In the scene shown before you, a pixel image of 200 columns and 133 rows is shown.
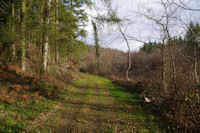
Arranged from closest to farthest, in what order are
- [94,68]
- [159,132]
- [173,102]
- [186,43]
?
[159,132], [173,102], [186,43], [94,68]

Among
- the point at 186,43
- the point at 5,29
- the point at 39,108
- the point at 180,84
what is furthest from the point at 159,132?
the point at 5,29

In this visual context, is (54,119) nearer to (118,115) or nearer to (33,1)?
(118,115)

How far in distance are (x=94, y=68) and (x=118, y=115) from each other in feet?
114

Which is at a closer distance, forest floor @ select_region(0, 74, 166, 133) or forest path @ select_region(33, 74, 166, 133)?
forest floor @ select_region(0, 74, 166, 133)

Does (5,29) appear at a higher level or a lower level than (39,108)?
higher

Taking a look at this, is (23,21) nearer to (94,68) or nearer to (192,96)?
(192,96)

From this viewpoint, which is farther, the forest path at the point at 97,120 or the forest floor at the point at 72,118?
the forest path at the point at 97,120

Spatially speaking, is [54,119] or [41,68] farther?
[41,68]

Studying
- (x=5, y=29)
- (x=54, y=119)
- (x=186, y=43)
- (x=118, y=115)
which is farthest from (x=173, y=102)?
(x=5, y=29)

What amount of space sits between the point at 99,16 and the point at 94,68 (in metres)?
33.3

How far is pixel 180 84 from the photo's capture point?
625 centimetres

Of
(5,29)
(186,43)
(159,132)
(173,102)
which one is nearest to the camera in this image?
(159,132)

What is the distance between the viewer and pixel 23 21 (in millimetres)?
8258

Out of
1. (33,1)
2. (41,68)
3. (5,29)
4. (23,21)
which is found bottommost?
(41,68)
